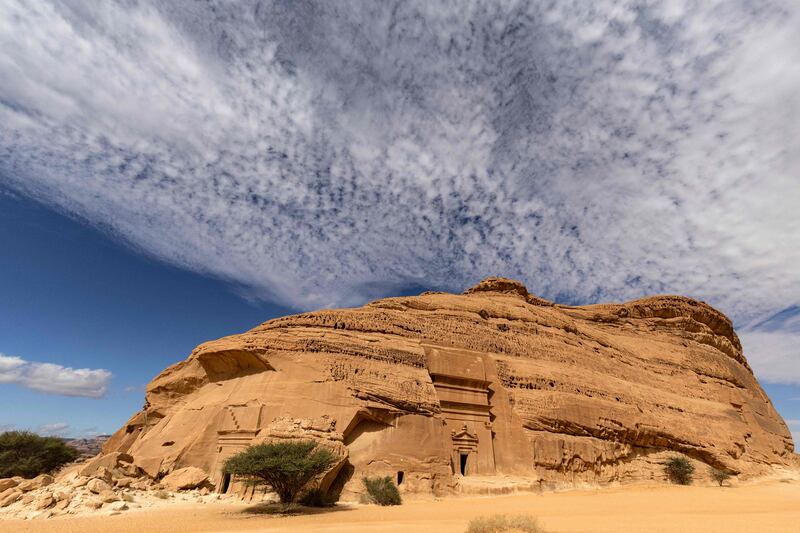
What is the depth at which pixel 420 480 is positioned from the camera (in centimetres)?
2000

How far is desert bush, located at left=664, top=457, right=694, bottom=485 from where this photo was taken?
27.0 metres

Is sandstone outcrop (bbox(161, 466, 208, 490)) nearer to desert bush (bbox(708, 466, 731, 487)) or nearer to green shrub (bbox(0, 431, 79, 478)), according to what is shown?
green shrub (bbox(0, 431, 79, 478))

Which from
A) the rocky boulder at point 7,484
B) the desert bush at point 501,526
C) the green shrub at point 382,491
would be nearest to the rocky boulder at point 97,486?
the rocky boulder at point 7,484

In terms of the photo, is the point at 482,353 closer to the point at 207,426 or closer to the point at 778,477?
the point at 207,426

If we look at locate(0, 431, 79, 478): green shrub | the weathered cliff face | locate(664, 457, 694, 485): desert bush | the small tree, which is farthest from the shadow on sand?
locate(664, 457, 694, 485): desert bush

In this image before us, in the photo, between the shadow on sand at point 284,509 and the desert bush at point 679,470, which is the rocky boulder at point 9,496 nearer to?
the shadow on sand at point 284,509

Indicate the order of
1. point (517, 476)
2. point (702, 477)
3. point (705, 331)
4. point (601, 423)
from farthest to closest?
point (705, 331)
point (702, 477)
point (601, 423)
point (517, 476)

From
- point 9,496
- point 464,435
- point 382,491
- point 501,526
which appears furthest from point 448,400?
point 9,496

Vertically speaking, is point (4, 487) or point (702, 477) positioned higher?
point (702, 477)

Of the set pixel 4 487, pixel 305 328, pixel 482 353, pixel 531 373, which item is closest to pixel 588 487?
pixel 531 373

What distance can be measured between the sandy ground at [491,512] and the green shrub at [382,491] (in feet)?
1.51

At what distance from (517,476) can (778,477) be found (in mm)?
22874

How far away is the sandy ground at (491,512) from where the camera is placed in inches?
457

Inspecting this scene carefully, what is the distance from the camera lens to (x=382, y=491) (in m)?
18.2
